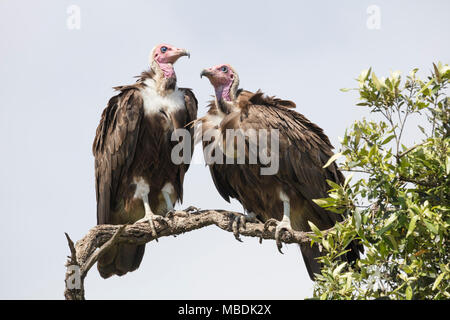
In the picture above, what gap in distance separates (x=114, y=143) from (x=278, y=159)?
1885mm

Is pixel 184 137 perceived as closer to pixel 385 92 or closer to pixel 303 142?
pixel 303 142

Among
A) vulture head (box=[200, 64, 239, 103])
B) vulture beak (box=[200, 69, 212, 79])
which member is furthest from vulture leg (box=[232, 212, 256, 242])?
vulture beak (box=[200, 69, 212, 79])

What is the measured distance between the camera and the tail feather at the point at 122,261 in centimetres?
821

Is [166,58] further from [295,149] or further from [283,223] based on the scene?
[283,223]

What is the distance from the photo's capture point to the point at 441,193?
5.61m

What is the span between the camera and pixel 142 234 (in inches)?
295

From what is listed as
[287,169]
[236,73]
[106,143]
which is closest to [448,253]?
[287,169]

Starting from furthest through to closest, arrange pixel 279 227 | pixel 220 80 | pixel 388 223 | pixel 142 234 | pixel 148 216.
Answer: pixel 220 80 < pixel 148 216 < pixel 142 234 < pixel 279 227 < pixel 388 223

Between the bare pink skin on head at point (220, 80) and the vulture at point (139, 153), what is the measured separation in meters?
0.51

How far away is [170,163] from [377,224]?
3004 mm

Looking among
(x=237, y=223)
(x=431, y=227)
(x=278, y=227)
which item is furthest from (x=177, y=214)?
(x=431, y=227)

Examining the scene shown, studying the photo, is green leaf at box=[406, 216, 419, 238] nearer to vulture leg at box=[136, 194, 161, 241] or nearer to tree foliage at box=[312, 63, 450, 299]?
tree foliage at box=[312, 63, 450, 299]
